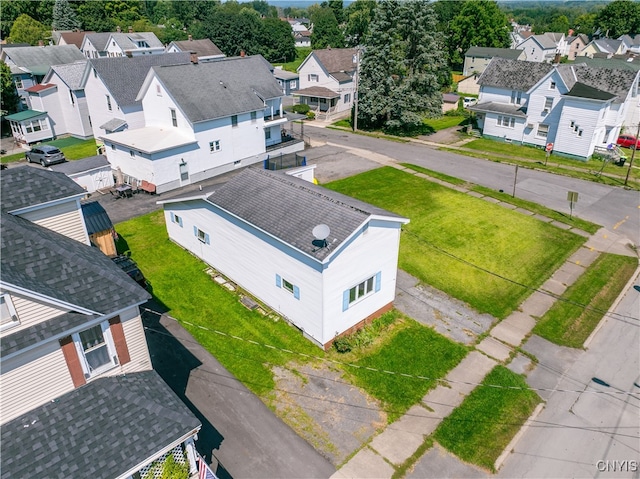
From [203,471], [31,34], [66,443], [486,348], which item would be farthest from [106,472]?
[31,34]

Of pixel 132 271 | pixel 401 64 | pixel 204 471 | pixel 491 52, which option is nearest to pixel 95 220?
pixel 132 271

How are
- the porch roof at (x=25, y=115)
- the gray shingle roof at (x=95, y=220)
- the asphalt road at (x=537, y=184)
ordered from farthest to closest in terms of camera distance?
the porch roof at (x=25, y=115) < the asphalt road at (x=537, y=184) < the gray shingle roof at (x=95, y=220)

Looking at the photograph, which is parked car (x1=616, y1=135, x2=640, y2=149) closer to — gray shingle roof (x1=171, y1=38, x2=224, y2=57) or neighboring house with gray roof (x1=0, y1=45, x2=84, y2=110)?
gray shingle roof (x1=171, y1=38, x2=224, y2=57)

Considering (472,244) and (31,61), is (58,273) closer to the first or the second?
(472,244)

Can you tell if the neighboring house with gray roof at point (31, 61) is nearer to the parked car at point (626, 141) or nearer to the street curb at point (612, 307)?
the street curb at point (612, 307)

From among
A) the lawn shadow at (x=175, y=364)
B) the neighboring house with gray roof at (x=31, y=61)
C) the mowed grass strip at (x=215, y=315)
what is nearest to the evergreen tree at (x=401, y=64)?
the mowed grass strip at (x=215, y=315)
